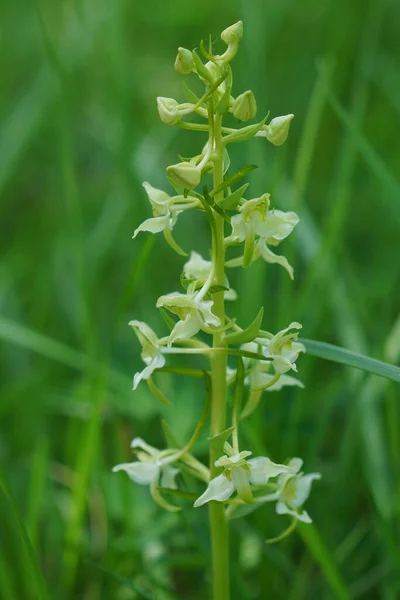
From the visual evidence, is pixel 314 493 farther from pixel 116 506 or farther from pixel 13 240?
pixel 13 240

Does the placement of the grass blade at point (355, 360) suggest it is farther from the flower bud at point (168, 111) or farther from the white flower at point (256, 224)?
the flower bud at point (168, 111)

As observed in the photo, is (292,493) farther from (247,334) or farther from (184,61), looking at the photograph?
(184,61)

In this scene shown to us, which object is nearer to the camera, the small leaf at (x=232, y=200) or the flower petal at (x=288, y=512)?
the small leaf at (x=232, y=200)

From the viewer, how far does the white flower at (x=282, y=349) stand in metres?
1.28

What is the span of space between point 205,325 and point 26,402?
1.25 m

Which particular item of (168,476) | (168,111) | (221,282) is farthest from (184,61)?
(168,476)

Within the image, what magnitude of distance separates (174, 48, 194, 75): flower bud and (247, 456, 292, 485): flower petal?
1.91 ft

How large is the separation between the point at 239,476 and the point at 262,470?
0.04 meters

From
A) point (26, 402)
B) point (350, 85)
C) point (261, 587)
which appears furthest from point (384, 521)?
point (350, 85)

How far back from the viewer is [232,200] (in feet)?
4.04

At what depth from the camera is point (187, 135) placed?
147 inches

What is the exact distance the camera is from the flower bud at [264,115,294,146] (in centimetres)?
128

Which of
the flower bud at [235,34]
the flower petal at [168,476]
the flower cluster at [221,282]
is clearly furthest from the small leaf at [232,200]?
the flower petal at [168,476]

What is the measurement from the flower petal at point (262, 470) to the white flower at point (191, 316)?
0.70 ft
